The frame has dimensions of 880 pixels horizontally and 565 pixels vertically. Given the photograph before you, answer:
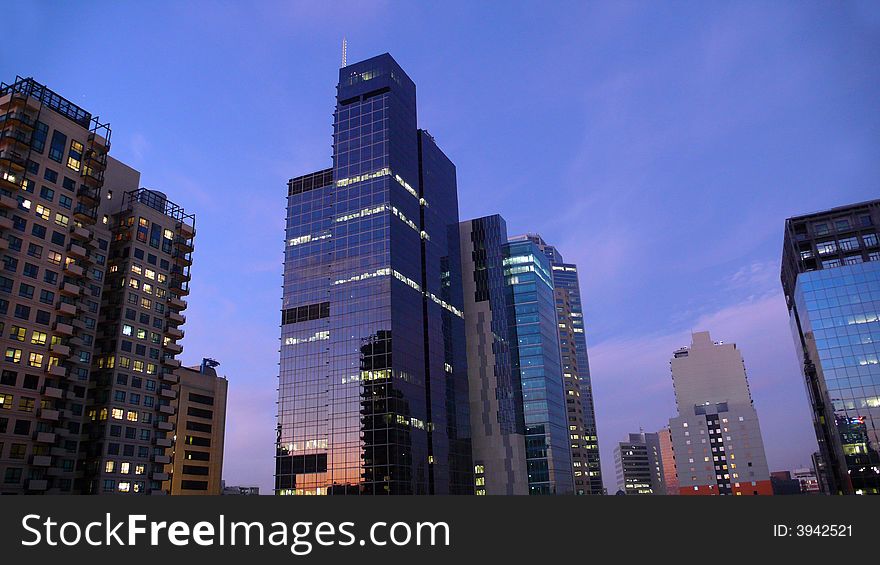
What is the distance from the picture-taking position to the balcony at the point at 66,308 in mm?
111000

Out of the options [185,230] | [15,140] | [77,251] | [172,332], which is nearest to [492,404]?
[172,332]

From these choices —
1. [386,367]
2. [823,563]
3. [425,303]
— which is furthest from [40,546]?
[425,303]

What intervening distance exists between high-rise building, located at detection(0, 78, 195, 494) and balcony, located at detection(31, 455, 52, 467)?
6.6 inches

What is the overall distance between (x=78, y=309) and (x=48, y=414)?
21.7m

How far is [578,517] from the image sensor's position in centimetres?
1319

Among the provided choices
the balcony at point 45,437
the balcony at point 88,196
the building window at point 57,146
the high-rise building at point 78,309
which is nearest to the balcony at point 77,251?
the high-rise building at point 78,309

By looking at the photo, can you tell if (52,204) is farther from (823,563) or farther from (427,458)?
(823,563)

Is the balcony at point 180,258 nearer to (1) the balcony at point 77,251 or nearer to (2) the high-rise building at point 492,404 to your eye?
(1) the balcony at point 77,251

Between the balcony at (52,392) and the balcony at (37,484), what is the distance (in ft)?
46.0

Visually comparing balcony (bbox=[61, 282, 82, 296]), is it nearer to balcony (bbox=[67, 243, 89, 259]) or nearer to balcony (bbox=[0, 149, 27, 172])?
balcony (bbox=[67, 243, 89, 259])

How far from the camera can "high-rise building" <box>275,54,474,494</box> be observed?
5615 inches

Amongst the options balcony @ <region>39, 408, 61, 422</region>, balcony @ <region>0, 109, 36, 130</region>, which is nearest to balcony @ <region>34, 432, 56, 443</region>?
balcony @ <region>39, 408, 61, 422</region>

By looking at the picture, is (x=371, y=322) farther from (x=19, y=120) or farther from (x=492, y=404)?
(x=19, y=120)

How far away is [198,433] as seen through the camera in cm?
17888
